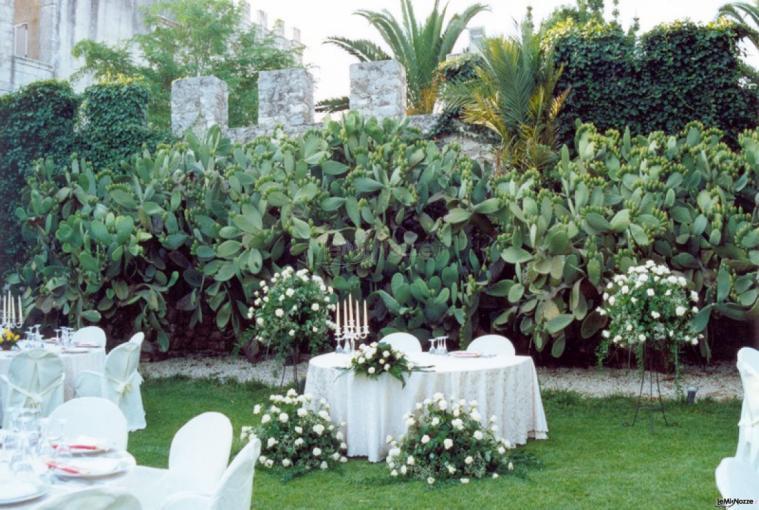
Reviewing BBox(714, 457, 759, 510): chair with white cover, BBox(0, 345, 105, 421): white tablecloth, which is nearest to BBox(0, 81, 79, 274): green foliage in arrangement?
BBox(0, 345, 105, 421): white tablecloth

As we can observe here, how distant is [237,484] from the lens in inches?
107

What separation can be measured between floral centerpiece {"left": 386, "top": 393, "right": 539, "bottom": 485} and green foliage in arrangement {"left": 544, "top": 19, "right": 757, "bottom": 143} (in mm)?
5736

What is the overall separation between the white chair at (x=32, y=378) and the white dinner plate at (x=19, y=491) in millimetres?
3320

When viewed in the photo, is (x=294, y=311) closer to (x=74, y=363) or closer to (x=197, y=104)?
(x=74, y=363)

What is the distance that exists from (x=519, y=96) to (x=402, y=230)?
228 cm

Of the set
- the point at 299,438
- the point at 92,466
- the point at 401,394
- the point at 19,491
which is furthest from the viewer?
the point at 401,394

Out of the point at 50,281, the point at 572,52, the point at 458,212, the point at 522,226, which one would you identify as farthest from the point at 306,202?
the point at 572,52

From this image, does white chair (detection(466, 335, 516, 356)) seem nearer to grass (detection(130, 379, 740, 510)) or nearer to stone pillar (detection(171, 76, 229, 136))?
grass (detection(130, 379, 740, 510))

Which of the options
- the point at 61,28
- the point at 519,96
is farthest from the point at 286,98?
the point at 61,28

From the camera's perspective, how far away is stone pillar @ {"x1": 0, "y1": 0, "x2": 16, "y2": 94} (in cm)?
1377

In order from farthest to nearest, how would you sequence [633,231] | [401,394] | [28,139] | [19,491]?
[28,139] → [633,231] → [401,394] → [19,491]

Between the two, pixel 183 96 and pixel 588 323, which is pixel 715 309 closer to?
pixel 588 323

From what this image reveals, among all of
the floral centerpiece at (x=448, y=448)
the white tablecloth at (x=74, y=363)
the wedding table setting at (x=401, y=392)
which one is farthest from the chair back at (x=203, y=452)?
the white tablecloth at (x=74, y=363)

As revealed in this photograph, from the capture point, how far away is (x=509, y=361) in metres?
5.87
